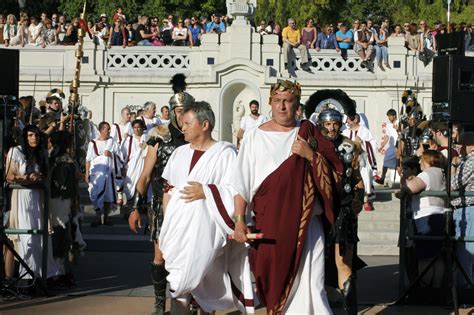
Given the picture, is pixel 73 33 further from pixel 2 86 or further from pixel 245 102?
pixel 2 86

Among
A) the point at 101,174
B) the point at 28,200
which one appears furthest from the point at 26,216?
the point at 101,174

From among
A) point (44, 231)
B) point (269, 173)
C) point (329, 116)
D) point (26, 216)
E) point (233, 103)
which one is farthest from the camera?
point (233, 103)

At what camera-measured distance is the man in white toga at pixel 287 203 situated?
812cm

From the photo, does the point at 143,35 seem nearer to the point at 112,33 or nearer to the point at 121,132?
the point at 112,33

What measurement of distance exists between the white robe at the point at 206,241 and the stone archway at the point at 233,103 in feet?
60.8

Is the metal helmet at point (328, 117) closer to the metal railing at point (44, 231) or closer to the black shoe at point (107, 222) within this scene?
the metal railing at point (44, 231)

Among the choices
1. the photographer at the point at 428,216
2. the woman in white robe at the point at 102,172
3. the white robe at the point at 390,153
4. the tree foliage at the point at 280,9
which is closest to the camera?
the photographer at the point at 428,216

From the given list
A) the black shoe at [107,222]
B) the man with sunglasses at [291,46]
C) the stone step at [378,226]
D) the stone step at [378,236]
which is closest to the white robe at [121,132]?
the black shoe at [107,222]

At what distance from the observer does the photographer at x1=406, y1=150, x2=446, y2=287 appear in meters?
11.5

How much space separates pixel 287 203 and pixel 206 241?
99 centimetres

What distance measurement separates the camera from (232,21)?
28938 millimetres

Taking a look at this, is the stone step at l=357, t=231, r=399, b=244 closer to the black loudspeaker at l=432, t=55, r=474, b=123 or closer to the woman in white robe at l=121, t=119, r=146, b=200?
the woman in white robe at l=121, t=119, r=146, b=200

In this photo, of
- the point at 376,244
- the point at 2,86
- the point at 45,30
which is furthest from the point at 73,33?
the point at 2,86

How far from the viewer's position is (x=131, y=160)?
65.6 ft
